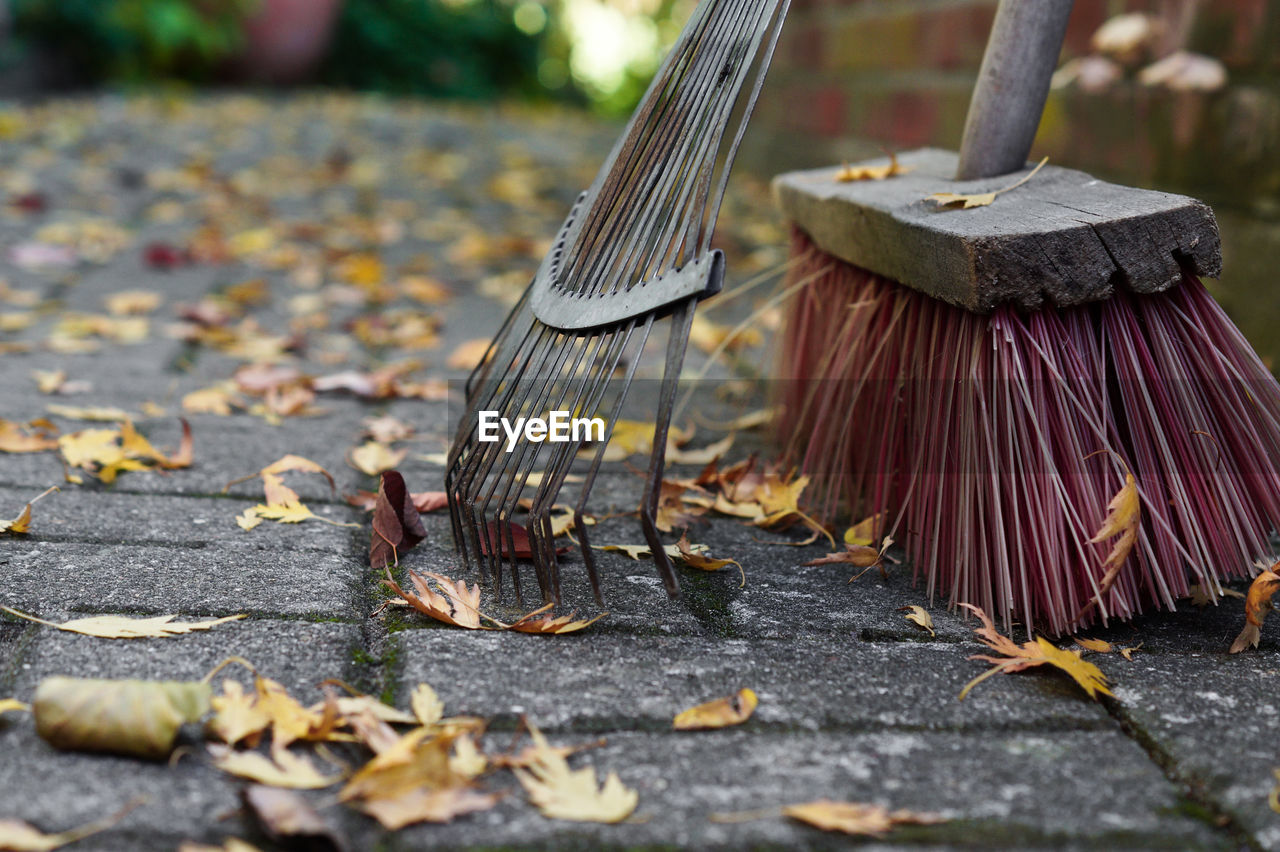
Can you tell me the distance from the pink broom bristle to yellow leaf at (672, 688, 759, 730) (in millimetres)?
344

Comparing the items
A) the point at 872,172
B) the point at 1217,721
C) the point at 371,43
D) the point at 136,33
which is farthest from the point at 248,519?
the point at 371,43

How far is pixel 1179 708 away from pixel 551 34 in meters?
9.15

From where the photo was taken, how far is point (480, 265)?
3.27m

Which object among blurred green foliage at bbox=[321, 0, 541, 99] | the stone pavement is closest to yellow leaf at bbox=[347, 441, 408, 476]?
the stone pavement

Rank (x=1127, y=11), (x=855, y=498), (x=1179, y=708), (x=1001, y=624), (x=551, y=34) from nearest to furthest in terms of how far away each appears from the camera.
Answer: (x=1179, y=708), (x=1001, y=624), (x=855, y=498), (x=1127, y=11), (x=551, y=34)

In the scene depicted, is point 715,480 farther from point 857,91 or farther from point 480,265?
point 857,91

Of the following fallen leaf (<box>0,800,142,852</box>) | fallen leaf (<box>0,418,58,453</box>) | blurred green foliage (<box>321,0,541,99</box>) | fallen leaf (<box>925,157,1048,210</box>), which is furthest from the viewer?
blurred green foliage (<box>321,0,541,99</box>)

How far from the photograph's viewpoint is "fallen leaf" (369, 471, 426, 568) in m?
1.35

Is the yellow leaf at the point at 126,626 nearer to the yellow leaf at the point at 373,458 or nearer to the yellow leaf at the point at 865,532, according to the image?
the yellow leaf at the point at 373,458

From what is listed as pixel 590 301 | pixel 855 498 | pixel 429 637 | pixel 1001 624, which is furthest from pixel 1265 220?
pixel 429 637

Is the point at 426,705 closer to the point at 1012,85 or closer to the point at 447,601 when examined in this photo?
the point at 447,601

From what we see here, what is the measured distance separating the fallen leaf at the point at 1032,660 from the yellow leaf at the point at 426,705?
0.51 metres

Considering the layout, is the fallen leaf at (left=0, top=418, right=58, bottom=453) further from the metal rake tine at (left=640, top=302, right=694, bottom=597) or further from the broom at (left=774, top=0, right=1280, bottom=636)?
the broom at (left=774, top=0, right=1280, bottom=636)

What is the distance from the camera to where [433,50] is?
8391 millimetres
